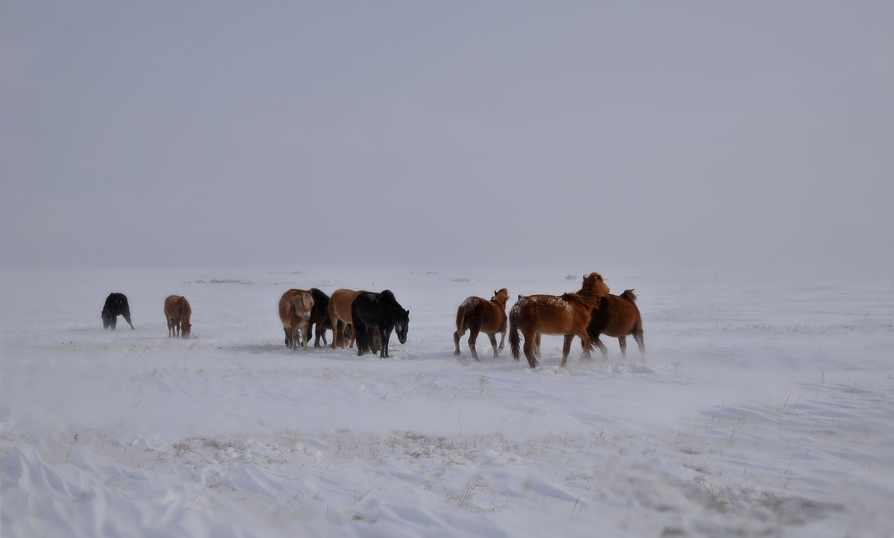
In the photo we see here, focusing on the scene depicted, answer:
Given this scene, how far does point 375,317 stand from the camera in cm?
1216

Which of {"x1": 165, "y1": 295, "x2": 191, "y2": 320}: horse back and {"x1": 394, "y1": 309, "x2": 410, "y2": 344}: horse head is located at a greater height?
{"x1": 165, "y1": 295, "x2": 191, "y2": 320}: horse back

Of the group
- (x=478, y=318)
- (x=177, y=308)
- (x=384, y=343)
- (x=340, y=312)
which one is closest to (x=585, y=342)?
(x=478, y=318)

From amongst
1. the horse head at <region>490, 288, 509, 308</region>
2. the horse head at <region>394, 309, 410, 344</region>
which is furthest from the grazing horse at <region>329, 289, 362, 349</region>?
the horse head at <region>490, 288, 509, 308</region>

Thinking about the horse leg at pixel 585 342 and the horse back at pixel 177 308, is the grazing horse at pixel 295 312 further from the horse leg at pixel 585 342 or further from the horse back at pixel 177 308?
the horse leg at pixel 585 342

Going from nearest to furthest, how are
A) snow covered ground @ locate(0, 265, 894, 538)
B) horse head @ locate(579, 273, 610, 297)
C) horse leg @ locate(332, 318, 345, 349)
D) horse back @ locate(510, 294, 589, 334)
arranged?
snow covered ground @ locate(0, 265, 894, 538) < horse back @ locate(510, 294, 589, 334) < horse head @ locate(579, 273, 610, 297) < horse leg @ locate(332, 318, 345, 349)

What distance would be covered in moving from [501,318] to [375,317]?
3074mm

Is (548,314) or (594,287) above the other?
(594,287)

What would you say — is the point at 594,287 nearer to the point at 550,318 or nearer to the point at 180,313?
the point at 550,318

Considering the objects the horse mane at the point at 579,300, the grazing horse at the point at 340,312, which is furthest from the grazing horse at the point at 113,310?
the horse mane at the point at 579,300

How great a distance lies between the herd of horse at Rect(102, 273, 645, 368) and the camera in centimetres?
973

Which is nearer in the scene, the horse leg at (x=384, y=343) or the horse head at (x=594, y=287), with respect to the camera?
the horse head at (x=594, y=287)

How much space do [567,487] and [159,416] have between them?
5.04 meters

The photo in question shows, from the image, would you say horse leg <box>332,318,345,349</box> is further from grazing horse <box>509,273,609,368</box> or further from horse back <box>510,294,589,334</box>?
horse back <box>510,294,589,334</box>

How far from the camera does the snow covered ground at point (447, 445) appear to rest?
357 cm
